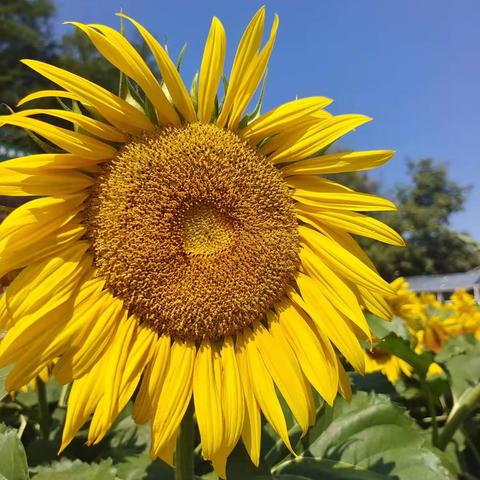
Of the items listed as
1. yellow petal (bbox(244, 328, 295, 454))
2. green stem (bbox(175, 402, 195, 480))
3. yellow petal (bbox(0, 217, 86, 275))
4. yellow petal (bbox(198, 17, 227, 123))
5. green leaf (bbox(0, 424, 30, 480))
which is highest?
yellow petal (bbox(198, 17, 227, 123))

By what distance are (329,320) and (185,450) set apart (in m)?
0.45

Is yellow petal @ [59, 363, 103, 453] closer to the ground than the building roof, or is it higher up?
closer to the ground

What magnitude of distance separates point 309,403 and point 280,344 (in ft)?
0.51

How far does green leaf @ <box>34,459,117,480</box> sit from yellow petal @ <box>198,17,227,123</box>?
90 centimetres

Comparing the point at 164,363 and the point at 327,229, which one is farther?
the point at 327,229

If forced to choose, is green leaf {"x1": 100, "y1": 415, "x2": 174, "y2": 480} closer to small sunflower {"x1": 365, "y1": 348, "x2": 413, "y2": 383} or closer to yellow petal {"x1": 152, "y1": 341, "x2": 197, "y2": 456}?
yellow petal {"x1": 152, "y1": 341, "x2": 197, "y2": 456}

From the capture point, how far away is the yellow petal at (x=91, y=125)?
1191 millimetres

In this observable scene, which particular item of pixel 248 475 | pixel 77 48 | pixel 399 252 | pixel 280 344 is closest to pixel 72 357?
pixel 280 344

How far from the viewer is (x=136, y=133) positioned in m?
1.34

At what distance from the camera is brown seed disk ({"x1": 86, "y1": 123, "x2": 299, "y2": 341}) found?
4.39ft

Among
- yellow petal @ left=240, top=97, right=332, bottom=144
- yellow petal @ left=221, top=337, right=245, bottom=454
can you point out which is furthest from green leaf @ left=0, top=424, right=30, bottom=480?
yellow petal @ left=240, top=97, right=332, bottom=144

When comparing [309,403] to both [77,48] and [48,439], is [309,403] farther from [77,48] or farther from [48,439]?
[77,48]

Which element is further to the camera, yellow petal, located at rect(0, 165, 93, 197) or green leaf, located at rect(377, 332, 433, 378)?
green leaf, located at rect(377, 332, 433, 378)

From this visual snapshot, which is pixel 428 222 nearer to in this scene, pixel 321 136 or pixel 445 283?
pixel 445 283
